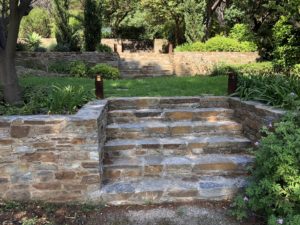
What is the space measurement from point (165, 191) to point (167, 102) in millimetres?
1917

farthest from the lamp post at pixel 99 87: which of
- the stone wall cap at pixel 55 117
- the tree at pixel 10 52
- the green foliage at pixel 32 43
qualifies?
the green foliage at pixel 32 43

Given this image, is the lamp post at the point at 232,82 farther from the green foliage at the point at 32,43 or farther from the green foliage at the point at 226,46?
the green foliage at the point at 32,43

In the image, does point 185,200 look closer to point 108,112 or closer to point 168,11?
point 108,112

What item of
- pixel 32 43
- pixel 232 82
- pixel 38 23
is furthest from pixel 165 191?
pixel 38 23

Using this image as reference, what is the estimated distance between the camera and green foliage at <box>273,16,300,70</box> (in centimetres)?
986

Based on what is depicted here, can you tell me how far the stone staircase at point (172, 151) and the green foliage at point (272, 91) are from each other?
411mm

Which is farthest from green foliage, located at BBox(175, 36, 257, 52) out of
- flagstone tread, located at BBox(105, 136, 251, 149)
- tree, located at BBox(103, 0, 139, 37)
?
flagstone tread, located at BBox(105, 136, 251, 149)

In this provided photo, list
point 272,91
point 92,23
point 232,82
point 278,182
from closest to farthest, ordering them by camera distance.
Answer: point 278,182, point 272,91, point 232,82, point 92,23

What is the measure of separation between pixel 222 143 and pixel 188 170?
70 centimetres

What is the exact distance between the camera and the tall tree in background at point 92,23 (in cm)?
1434

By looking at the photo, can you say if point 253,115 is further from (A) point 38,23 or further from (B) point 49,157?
(A) point 38,23

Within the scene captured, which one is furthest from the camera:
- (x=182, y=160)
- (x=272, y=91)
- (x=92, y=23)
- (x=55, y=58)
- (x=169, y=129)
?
(x=92, y=23)

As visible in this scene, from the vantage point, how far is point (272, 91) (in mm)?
4863

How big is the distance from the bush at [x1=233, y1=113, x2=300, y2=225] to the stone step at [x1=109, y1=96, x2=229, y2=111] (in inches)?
76.8
